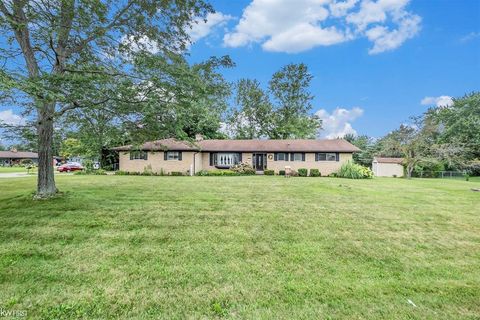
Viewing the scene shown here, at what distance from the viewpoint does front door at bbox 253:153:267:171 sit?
25.6 metres

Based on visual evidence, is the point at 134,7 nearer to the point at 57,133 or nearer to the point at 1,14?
the point at 1,14

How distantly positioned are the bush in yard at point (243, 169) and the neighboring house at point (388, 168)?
55.0ft

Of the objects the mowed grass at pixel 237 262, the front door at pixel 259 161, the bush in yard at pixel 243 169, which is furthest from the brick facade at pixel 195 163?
the mowed grass at pixel 237 262

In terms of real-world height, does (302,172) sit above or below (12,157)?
below

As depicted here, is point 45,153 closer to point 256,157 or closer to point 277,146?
point 256,157

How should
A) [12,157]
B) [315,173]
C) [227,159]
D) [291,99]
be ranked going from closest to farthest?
1. [315,173]
2. [227,159]
3. [291,99]
4. [12,157]

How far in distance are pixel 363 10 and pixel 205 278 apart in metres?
16.2

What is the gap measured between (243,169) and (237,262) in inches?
761

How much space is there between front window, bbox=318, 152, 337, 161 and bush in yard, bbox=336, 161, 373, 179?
2056 mm

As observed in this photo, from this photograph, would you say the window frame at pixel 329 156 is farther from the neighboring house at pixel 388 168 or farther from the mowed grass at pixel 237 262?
the mowed grass at pixel 237 262

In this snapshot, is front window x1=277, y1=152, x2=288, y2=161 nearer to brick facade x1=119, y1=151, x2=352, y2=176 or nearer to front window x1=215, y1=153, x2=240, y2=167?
brick facade x1=119, y1=151, x2=352, y2=176

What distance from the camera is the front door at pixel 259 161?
84.1 feet

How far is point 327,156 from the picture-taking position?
81.0 feet

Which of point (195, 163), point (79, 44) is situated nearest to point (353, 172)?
point (195, 163)
